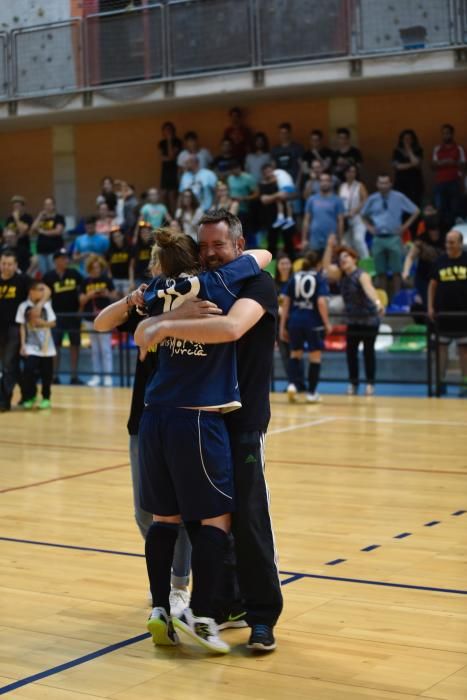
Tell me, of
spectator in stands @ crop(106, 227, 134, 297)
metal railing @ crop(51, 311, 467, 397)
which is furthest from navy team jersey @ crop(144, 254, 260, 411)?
spectator in stands @ crop(106, 227, 134, 297)

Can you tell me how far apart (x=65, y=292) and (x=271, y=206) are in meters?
3.96

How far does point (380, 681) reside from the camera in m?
4.28

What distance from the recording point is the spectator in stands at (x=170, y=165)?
21.7 m

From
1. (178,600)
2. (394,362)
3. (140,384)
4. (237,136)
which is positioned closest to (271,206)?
(237,136)

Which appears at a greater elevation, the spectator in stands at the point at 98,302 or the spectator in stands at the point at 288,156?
the spectator in stands at the point at 288,156

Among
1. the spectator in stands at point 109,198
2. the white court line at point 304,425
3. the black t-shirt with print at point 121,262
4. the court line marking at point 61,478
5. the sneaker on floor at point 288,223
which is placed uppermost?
the spectator in stands at point 109,198

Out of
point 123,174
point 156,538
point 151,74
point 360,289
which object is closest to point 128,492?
point 156,538

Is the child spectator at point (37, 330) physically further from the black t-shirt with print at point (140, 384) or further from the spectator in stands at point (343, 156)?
the black t-shirt with print at point (140, 384)

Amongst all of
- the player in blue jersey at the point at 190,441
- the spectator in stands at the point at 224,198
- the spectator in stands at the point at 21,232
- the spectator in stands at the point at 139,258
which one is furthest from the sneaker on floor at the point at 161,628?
the spectator in stands at the point at 21,232

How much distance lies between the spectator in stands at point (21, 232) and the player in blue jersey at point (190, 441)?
1709cm

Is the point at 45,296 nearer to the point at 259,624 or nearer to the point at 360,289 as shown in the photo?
the point at 360,289

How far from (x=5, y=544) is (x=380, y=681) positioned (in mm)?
3359

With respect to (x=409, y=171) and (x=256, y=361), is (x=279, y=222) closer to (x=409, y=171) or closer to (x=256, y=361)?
(x=409, y=171)

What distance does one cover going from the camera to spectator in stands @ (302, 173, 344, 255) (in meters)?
18.0
